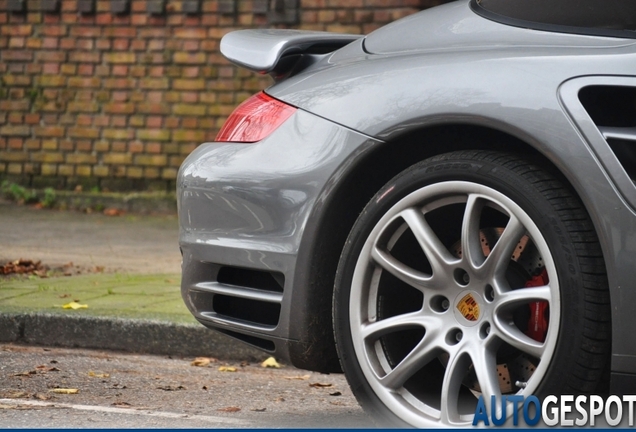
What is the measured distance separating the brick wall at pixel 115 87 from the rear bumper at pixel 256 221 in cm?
723

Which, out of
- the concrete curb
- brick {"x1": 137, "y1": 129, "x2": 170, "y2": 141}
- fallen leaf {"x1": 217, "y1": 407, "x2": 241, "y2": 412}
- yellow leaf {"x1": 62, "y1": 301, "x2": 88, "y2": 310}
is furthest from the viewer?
brick {"x1": 137, "y1": 129, "x2": 170, "y2": 141}

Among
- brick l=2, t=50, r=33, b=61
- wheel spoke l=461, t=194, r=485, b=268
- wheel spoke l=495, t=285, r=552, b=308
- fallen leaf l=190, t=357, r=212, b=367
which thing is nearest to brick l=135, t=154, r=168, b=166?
brick l=2, t=50, r=33, b=61

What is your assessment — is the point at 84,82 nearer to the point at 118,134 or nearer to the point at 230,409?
the point at 118,134

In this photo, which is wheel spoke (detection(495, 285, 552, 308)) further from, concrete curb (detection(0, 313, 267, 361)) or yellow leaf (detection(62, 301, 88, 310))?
yellow leaf (detection(62, 301, 88, 310))

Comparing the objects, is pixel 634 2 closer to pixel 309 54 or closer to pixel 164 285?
pixel 309 54

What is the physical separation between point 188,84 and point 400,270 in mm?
8262

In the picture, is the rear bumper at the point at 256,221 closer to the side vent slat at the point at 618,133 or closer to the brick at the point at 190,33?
the side vent slat at the point at 618,133

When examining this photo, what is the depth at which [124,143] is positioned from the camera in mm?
11445

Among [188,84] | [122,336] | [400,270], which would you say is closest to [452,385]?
[400,270]

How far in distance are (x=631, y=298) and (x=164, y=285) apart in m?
4.12

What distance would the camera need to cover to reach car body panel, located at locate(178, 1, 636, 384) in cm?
294

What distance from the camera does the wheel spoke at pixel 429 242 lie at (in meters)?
3.20

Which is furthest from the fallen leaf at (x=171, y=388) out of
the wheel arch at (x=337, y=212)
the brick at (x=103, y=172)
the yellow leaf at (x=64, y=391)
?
the brick at (x=103, y=172)

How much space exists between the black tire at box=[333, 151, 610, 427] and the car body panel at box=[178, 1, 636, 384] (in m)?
0.07
